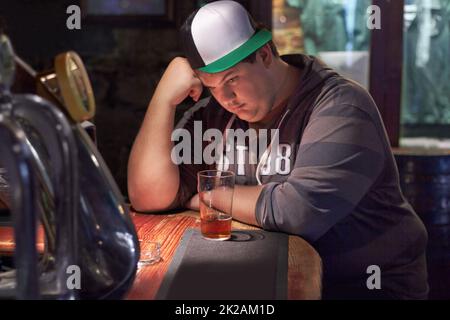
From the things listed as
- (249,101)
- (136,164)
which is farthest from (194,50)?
(136,164)

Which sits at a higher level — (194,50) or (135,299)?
(194,50)

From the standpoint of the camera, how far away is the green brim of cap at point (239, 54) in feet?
6.07

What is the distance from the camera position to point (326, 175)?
1.69 metres

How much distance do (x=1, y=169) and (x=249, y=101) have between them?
2.48ft

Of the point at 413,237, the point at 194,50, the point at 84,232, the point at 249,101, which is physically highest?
the point at 194,50

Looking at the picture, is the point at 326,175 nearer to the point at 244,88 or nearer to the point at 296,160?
the point at 296,160

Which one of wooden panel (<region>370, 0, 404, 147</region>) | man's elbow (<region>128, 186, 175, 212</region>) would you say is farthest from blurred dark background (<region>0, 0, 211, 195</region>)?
man's elbow (<region>128, 186, 175, 212</region>)

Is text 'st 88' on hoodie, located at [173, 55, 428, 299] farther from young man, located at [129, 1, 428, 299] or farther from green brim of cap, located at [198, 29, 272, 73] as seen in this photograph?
green brim of cap, located at [198, 29, 272, 73]

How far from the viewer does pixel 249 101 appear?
1.96 metres

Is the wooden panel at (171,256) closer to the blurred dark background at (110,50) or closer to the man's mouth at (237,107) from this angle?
the man's mouth at (237,107)

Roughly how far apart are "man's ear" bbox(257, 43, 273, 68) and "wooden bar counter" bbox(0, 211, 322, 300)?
0.52 metres

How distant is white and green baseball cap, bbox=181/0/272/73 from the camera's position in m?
1.85
